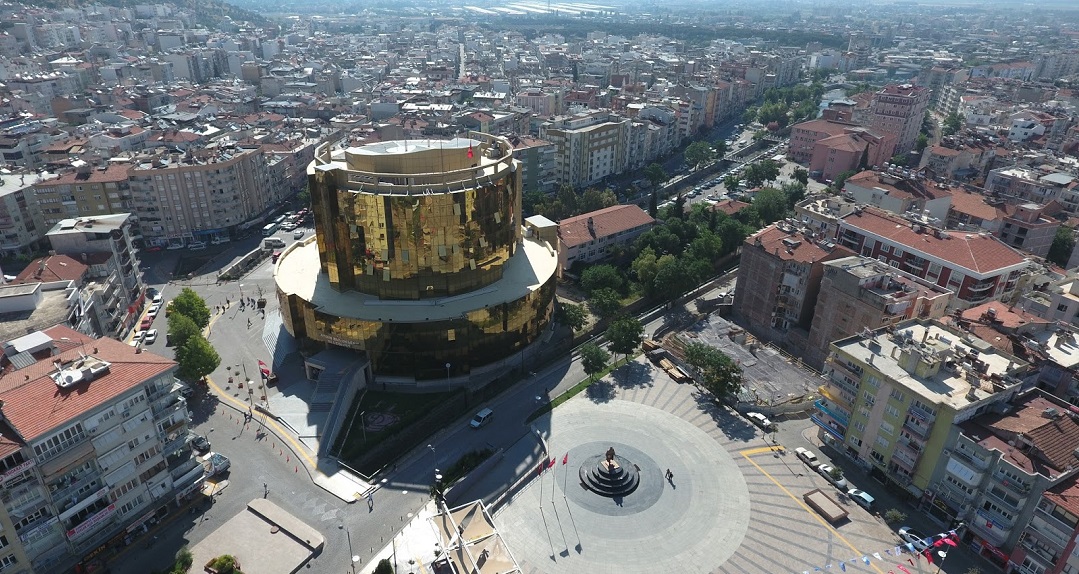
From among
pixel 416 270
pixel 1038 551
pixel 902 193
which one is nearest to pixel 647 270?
pixel 416 270

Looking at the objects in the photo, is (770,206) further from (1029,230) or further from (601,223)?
(1029,230)

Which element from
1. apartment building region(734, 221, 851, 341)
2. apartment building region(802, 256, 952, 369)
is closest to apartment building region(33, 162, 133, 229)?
apartment building region(734, 221, 851, 341)

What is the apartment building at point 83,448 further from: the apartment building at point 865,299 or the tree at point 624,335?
the apartment building at point 865,299

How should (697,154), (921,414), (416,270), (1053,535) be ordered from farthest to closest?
(697,154) → (416,270) → (921,414) → (1053,535)

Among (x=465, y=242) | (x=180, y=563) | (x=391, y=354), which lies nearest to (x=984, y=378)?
(x=465, y=242)

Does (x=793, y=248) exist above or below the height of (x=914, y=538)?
above
